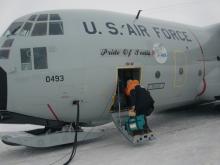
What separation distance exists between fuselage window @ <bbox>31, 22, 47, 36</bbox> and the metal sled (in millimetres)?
2463

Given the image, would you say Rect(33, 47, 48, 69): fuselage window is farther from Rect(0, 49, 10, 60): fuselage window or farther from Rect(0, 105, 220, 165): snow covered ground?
Rect(0, 105, 220, 165): snow covered ground

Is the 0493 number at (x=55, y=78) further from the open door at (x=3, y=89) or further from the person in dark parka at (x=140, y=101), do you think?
the person in dark parka at (x=140, y=101)

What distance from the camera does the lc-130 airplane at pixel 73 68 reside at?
8625mm

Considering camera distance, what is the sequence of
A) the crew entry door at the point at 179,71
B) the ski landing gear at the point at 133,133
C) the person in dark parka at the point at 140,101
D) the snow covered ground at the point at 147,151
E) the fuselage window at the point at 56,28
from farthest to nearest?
1. the crew entry door at the point at 179,71
2. the person in dark parka at the point at 140,101
3. the fuselage window at the point at 56,28
4. the ski landing gear at the point at 133,133
5. the snow covered ground at the point at 147,151

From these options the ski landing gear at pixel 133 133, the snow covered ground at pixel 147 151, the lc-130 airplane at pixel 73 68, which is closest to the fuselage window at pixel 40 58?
the lc-130 airplane at pixel 73 68

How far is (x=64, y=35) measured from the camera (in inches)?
356

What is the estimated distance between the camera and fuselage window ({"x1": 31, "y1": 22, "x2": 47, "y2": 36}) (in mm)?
8966

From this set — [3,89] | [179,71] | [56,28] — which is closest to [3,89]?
[3,89]

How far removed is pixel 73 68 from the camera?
8.89 metres

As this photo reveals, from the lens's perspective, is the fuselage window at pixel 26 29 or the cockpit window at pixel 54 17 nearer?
A: the fuselage window at pixel 26 29

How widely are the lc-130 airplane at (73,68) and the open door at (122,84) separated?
3 cm

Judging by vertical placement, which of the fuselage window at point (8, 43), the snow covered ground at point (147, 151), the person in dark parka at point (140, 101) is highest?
the fuselage window at point (8, 43)

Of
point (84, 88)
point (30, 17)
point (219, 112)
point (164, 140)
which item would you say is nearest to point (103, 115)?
point (84, 88)

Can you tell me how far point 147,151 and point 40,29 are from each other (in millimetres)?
3917
